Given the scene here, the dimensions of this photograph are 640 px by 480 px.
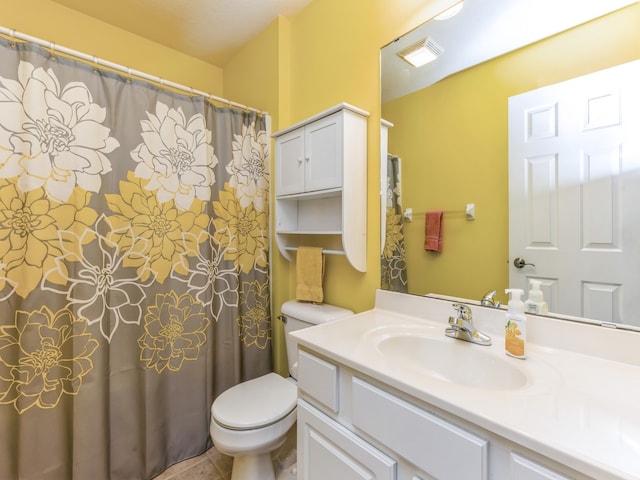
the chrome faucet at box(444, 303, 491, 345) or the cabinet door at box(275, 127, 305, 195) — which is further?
the cabinet door at box(275, 127, 305, 195)

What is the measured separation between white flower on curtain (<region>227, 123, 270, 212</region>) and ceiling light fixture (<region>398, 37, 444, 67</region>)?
910 millimetres

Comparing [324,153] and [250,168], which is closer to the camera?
[324,153]

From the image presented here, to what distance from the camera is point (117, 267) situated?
4.35 feet

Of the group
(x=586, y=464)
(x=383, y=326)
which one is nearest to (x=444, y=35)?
(x=383, y=326)

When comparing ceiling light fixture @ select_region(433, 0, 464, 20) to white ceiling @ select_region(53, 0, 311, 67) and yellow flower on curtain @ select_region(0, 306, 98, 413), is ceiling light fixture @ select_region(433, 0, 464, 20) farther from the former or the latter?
yellow flower on curtain @ select_region(0, 306, 98, 413)

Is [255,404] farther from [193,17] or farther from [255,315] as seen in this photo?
[193,17]

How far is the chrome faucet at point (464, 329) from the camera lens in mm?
936

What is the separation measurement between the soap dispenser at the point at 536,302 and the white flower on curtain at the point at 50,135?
1.74 metres

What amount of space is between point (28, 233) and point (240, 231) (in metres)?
0.88

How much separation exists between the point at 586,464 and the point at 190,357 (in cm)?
156

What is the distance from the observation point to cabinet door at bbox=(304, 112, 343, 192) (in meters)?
1.31

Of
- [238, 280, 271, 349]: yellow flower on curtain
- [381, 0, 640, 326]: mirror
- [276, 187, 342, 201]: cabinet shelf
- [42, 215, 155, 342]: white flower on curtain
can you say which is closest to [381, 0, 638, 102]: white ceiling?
[381, 0, 640, 326]: mirror

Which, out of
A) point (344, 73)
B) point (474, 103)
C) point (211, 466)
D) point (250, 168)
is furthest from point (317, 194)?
point (211, 466)

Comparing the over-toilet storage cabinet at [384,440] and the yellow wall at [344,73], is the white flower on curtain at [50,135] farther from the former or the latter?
the over-toilet storage cabinet at [384,440]
